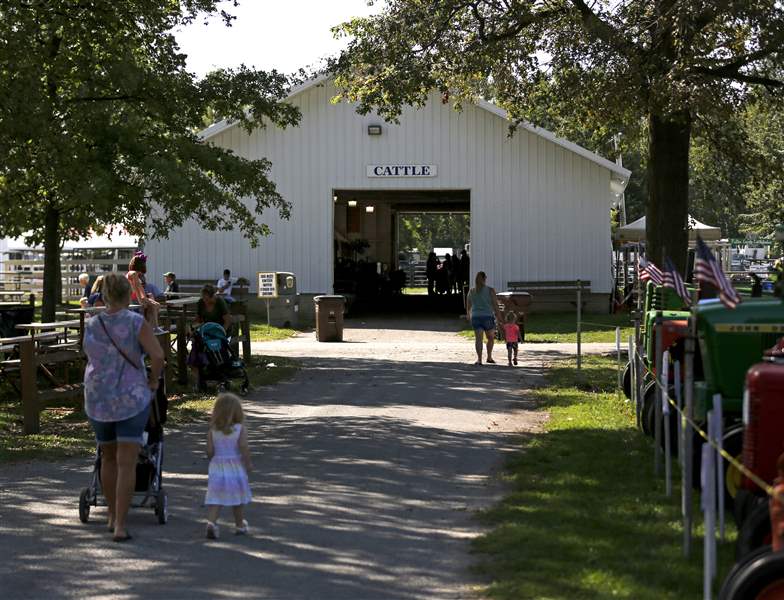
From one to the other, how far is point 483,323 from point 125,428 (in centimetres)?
1409

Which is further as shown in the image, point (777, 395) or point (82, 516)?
point (82, 516)

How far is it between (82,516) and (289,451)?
3.40 m

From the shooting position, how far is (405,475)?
414 inches

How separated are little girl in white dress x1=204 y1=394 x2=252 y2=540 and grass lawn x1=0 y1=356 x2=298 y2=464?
409cm

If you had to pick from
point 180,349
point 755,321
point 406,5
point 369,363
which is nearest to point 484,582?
point 755,321

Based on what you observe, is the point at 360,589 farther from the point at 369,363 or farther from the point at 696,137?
the point at 696,137

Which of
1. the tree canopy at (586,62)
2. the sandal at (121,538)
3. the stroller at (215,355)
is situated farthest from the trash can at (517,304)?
the sandal at (121,538)

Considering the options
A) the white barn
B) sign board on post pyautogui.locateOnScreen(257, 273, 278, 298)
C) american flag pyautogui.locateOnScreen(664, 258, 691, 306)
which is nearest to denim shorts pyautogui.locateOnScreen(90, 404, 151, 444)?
american flag pyautogui.locateOnScreen(664, 258, 691, 306)

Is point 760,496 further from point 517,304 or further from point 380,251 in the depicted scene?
point 380,251

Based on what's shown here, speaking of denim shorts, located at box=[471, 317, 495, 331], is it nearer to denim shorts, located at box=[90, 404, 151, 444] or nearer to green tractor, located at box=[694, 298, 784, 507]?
green tractor, located at box=[694, 298, 784, 507]

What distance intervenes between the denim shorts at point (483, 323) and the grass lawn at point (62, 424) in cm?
401

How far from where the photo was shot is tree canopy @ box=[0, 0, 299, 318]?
16.6 meters

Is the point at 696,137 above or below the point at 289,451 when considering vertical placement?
above

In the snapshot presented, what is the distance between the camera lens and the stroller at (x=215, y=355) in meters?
16.5
